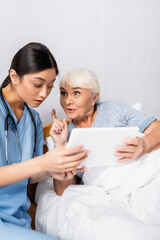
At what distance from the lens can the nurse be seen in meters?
0.97

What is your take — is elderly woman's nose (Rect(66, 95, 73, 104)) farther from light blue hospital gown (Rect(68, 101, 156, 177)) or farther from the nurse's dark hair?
the nurse's dark hair

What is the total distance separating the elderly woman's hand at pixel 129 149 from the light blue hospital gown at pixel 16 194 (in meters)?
0.40

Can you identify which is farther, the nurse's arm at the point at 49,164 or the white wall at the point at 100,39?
the white wall at the point at 100,39

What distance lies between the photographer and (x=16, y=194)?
1.15 meters

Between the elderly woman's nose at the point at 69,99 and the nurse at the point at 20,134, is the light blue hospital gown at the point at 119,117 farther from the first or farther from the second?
the nurse at the point at 20,134

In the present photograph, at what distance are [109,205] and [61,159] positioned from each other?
432 millimetres

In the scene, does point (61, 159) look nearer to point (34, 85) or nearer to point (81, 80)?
point (34, 85)

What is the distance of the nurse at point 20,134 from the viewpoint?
38.1 inches

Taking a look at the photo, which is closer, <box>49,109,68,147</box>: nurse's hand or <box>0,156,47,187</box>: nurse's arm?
<box>0,156,47,187</box>: nurse's arm

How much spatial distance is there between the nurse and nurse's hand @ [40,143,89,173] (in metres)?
0.03

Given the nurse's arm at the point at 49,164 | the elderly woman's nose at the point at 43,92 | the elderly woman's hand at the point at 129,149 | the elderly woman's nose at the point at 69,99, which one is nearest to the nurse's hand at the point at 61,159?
the nurse's arm at the point at 49,164

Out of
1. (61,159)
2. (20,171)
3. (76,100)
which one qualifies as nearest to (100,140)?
(61,159)

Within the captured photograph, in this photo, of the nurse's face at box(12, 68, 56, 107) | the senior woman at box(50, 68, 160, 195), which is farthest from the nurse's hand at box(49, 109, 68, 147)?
the nurse's face at box(12, 68, 56, 107)

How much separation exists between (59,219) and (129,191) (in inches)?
13.6
